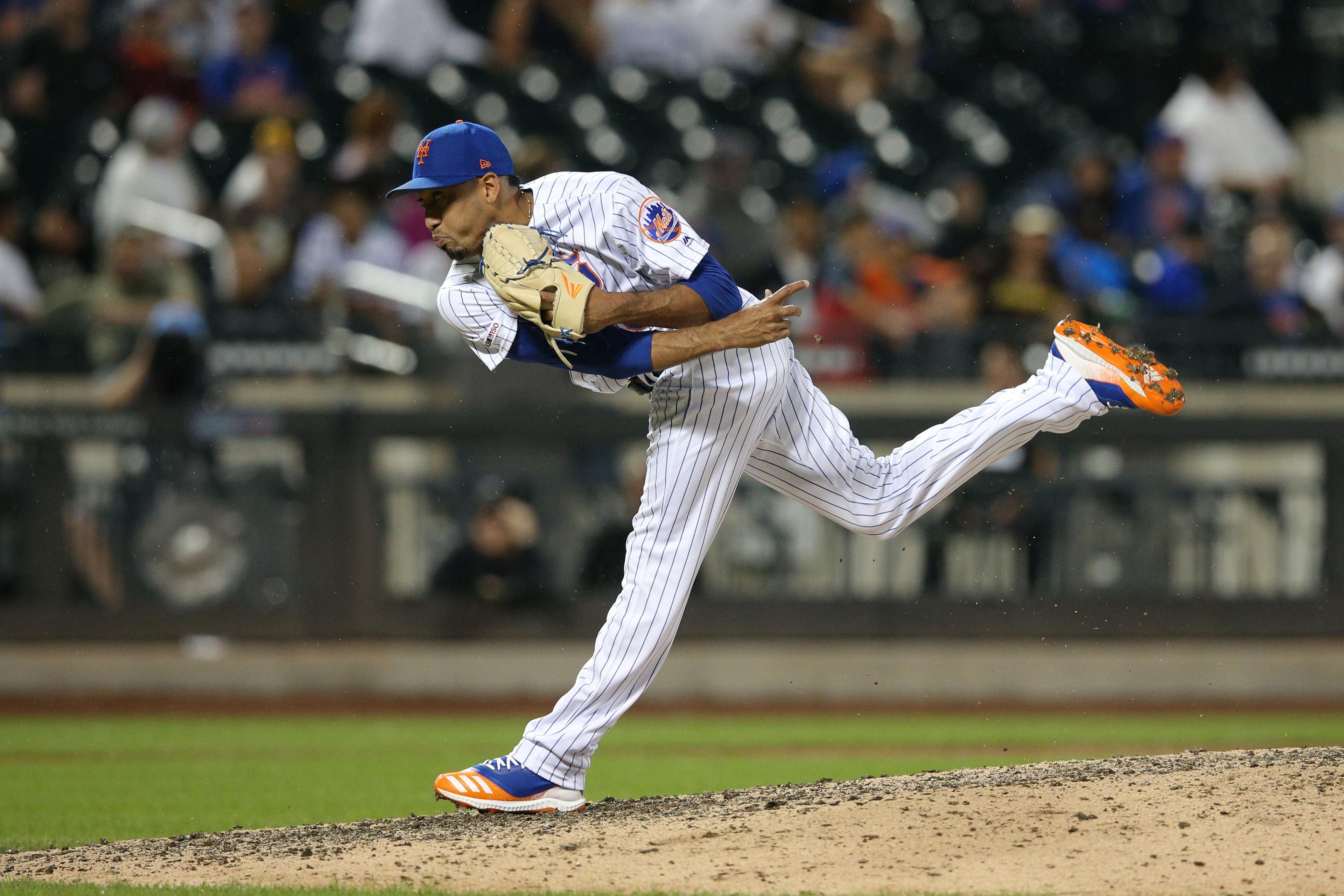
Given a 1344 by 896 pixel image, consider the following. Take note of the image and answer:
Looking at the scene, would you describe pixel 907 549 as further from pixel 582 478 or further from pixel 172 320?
pixel 172 320

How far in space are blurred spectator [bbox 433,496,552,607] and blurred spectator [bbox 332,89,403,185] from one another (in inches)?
84.2

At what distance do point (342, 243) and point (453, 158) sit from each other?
549 centimetres

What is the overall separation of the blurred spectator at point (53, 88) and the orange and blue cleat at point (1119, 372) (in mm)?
8092

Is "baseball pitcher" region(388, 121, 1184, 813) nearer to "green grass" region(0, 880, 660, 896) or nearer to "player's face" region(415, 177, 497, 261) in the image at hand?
"player's face" region(415, 177, 497, 261)

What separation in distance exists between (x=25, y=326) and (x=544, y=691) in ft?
11.0

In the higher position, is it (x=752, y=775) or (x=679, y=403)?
(x=679, y=403)

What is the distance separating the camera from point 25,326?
27.9 ft

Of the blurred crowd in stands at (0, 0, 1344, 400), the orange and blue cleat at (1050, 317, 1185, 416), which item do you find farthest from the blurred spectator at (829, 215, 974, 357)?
the orange and blue cleat at (1050, 317, 1185, 416)

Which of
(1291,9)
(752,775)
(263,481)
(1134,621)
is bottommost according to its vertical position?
(752,775)

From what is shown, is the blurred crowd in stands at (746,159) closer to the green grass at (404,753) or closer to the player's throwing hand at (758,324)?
the green grass at (404,753)

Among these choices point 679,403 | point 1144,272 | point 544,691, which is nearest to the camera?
point 679,403

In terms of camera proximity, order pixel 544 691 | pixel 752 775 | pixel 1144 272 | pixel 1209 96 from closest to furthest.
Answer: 1. pixel 752 775
2. pixel 544 691
3. pixel 1144 272
4. pixel 1209 96

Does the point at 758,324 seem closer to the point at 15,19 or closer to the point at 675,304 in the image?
the point at 675,304

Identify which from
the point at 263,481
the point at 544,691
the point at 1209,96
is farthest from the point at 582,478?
the point at 1209,96
